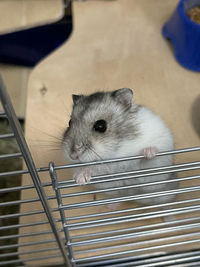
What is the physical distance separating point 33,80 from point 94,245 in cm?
77

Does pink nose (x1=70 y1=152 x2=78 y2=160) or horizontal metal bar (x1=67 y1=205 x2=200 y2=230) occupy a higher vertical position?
pink nose (x1=70 y1=152 x2=78 y2=160)

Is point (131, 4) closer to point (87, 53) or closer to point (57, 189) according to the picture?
point (87, 53)

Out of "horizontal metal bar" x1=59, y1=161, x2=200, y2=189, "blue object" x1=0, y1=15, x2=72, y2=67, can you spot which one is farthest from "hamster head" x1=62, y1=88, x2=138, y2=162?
"blue object" x1=0, y1=15, x2=72, y2=67

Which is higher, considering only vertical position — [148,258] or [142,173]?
[142,173]

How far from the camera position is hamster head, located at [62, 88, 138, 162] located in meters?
0.83

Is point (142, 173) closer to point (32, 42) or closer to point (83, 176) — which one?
point (83, 176)

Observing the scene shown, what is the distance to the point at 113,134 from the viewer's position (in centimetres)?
86

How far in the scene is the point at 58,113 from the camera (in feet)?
4.02

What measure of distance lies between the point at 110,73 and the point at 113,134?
502 mm

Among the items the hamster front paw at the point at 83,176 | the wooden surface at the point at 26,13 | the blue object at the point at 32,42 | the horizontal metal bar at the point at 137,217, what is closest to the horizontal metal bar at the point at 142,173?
the hamster front paw at the point at 83,176

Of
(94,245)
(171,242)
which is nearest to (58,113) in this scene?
(94,245)

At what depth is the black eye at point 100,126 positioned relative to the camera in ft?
2.77

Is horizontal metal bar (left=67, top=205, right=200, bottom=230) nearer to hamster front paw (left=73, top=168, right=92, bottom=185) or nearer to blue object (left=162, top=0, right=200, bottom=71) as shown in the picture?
hamster front paw (left=73, top=168, right=92, bottom=185)

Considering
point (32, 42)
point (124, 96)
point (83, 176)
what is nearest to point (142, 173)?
point (83, 176)
